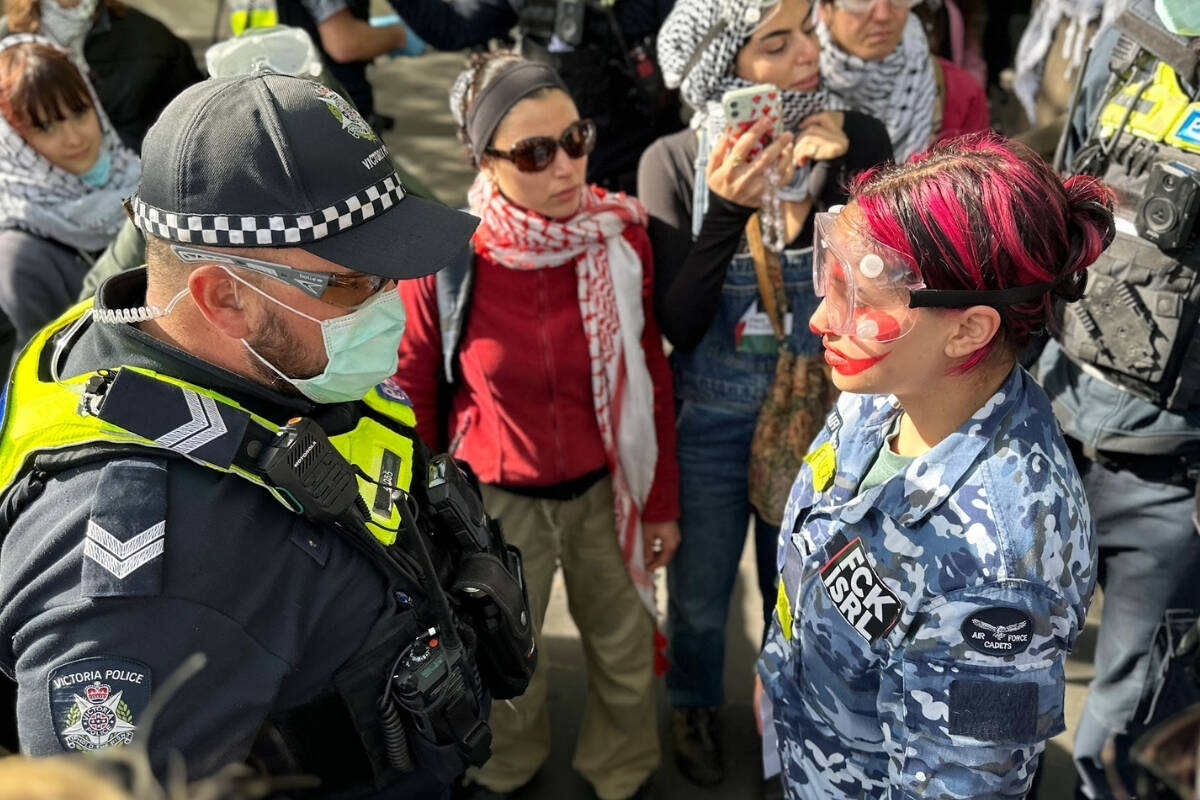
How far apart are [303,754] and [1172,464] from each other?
1.98 m

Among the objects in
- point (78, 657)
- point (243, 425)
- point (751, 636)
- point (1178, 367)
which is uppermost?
point (243, 425)

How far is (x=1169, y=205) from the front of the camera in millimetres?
2215

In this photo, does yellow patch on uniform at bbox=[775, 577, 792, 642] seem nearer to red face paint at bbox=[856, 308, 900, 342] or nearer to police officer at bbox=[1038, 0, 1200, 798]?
red face paint at bbox=[856, 308, 900, 342]

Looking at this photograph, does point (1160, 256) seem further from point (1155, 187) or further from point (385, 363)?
point (385, 363)

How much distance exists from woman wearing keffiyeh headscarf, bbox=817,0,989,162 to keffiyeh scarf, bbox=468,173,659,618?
84 cm

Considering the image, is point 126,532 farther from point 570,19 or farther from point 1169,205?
point 570,19

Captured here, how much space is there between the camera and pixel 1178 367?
91.0 inches

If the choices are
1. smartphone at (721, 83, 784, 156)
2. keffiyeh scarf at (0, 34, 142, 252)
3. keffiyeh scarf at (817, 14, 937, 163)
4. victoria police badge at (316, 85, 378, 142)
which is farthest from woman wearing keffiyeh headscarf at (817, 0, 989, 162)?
keffiyeh scarf at (0, 34, 142, 252)

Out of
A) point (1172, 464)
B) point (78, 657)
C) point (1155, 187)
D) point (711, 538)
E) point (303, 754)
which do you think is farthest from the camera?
point (711, 538)

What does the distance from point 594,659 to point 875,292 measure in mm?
1641

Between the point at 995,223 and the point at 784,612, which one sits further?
the point at 784,612

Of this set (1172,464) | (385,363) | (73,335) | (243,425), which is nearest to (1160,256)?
(1172,464)

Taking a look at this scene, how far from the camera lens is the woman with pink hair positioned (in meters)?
1.58

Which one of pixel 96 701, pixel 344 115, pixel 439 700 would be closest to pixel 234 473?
pixel 96 701
